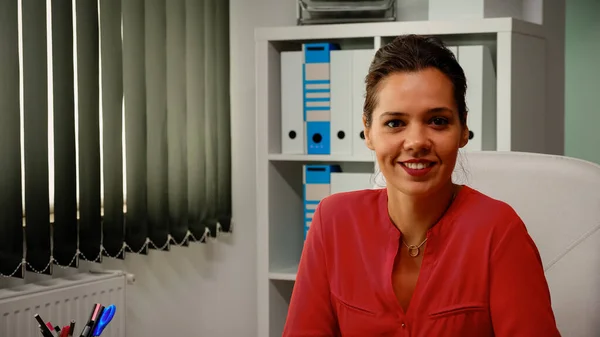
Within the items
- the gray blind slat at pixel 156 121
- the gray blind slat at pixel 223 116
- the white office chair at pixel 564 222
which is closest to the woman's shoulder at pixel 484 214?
the white office chair at pixel 564 222

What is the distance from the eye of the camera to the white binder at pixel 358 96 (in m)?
2.53

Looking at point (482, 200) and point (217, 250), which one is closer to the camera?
point (482, 200)

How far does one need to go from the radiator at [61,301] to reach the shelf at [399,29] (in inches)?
38.5

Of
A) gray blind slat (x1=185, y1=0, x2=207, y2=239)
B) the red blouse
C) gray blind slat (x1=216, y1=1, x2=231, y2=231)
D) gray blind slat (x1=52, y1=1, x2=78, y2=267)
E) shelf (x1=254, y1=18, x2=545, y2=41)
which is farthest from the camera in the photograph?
gray blind slat (x1=216, y1=1, x2=231, y2=231)

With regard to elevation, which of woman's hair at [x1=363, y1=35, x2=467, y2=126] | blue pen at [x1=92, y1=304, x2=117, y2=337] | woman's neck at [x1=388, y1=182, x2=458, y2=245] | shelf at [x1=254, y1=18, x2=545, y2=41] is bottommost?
blue pen at [x1=92, y1=304, x2=117, y2=337]

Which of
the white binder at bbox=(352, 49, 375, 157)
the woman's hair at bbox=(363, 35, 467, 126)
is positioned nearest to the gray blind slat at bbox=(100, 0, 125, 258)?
the white binder at bbox=(352, 49, 375, 157)

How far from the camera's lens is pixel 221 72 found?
2949 mm

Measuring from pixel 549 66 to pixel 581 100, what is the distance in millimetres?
1825

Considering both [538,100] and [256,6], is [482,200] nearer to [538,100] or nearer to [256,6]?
[538,100]

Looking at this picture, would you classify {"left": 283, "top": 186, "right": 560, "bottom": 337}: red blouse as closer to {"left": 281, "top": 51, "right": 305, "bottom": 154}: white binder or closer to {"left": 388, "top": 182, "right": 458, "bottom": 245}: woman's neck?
{"left": 388, "top": 182, "right": 458, "bottom": 245}: woman's neck

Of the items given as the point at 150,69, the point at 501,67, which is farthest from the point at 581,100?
the point at 150,69

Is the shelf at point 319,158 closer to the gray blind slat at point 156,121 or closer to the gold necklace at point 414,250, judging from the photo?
the gray blind slat at point 156,121

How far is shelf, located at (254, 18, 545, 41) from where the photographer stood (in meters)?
2.42

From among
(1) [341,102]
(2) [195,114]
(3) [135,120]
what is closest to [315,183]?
(1) [341,102]
